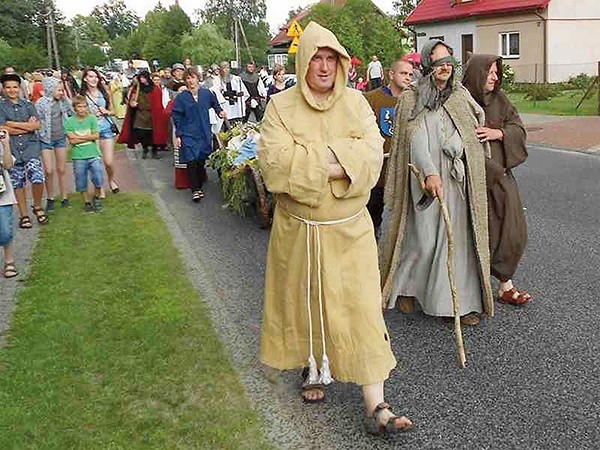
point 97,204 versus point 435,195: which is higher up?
point 435,195

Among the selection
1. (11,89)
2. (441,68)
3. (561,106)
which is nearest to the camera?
(441,68)

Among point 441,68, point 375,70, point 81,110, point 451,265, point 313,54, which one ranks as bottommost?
point 451,265

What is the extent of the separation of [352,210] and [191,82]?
25.0 feet

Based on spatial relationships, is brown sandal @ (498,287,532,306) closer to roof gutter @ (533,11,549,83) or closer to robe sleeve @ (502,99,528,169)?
robe sleeve @ (502,99,528,169)

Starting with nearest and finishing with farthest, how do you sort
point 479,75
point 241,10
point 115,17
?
point 479,75 → point 241,10 → point 115,17

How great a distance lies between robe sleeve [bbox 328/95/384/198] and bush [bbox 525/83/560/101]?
2370cm

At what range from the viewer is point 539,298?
19.3 ft

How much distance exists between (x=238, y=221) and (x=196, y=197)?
1.57m

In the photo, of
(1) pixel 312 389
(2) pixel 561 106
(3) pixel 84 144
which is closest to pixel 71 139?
(3) pixel 84 144

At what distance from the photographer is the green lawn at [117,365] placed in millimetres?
3992

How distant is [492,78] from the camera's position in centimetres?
538

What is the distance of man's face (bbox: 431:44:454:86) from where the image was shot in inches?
196

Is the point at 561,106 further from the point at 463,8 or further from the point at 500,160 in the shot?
the point at 500,160

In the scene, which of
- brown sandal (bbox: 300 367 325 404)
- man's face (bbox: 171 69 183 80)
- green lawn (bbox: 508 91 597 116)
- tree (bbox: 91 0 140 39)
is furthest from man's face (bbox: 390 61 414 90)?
tree (bbox: 91 0 140 39)
